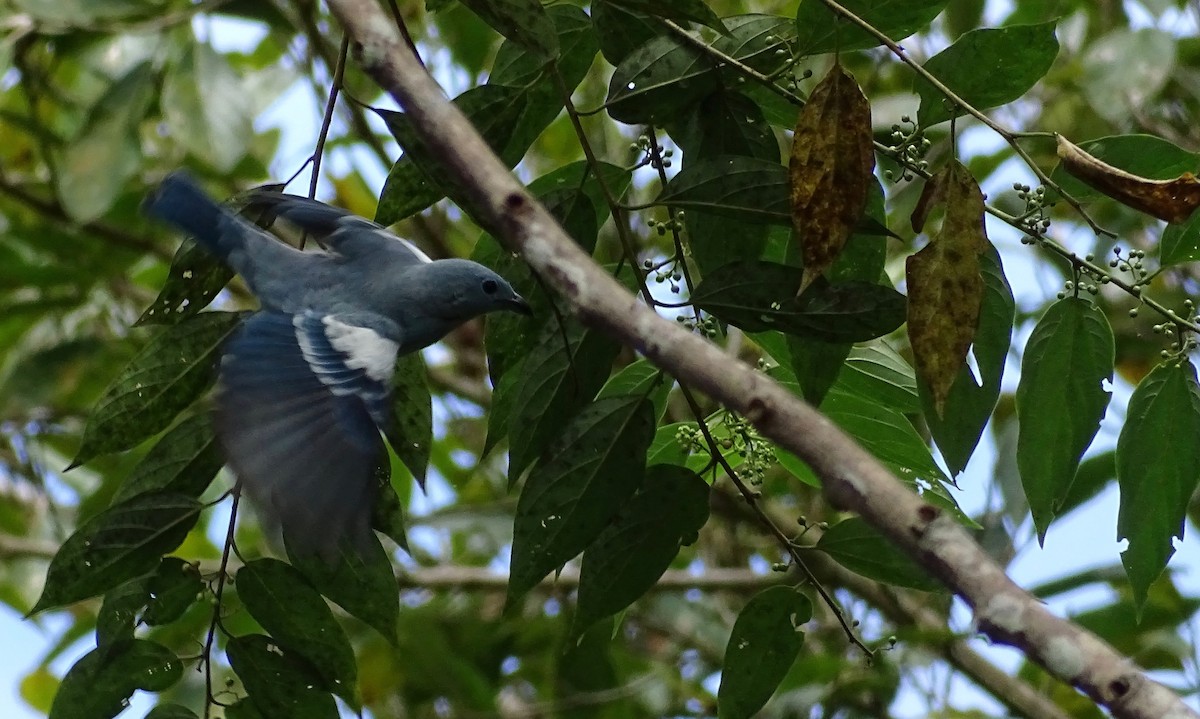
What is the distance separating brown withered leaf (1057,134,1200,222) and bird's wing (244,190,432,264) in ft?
3.51

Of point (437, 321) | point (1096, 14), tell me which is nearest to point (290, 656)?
point (437, 321)

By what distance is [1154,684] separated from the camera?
881 millimetres

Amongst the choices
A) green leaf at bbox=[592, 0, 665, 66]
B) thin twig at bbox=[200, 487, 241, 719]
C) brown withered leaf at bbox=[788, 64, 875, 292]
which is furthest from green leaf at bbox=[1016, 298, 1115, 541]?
thin twig at bbox=[200, 487, 241, 719]

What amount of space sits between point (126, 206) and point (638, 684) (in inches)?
80.6

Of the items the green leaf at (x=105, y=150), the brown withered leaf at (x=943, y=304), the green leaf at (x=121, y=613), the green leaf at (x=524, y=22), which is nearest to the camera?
the brown withered leaf at (x=943, y=304)

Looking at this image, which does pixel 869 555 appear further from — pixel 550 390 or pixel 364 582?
pixel 364 582

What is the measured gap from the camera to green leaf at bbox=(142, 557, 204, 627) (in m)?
1.80

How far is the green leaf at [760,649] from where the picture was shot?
5.71 feet

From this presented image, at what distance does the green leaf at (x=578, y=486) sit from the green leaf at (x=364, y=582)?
0.70ft

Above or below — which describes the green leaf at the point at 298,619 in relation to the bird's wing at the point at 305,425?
below

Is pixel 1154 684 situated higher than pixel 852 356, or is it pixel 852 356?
pixel 852 356

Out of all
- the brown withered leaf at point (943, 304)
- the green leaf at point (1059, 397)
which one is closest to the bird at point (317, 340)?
the brown withered leaf at point (943, 304)

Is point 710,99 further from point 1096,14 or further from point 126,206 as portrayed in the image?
point 1096,14

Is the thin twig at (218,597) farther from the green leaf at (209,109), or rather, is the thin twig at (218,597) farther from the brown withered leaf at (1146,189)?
the green leaf at (209,109)
